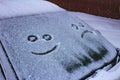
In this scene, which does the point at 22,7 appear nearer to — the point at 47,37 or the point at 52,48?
the point at 47,37

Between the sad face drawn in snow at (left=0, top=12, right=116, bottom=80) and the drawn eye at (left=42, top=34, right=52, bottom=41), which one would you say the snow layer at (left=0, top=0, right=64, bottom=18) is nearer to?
the sad face drawn in snow at (left=0, top=12, right=116, bottom=80)

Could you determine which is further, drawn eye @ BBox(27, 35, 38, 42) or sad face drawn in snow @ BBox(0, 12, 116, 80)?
drawn eye @ BBox(27, 35, 38, 42)

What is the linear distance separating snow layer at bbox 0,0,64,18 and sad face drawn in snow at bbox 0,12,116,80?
0.23 ft

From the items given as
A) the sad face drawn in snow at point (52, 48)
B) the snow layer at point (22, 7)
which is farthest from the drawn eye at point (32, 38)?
the snow layer at point (22, 7)

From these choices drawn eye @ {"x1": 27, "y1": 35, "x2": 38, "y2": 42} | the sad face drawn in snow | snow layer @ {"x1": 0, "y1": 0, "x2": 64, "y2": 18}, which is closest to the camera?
the sad face drawn in snow

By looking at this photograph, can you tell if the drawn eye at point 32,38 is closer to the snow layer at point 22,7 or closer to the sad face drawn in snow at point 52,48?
the sad face drawn in snow at point 52,48

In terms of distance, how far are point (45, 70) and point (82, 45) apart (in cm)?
51

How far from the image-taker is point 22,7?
1.97 metres

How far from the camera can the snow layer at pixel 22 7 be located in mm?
1808

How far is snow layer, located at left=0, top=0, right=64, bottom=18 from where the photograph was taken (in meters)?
1.81

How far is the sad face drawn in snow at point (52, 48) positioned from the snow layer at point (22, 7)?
7 centimetres

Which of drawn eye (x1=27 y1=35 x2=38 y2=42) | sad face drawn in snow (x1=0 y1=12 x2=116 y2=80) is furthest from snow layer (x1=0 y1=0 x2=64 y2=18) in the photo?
drawn eye (x1=27 y1=35 x2=38 y2=42)

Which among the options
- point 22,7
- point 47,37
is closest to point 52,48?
point 47,37

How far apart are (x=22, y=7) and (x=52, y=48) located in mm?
522
